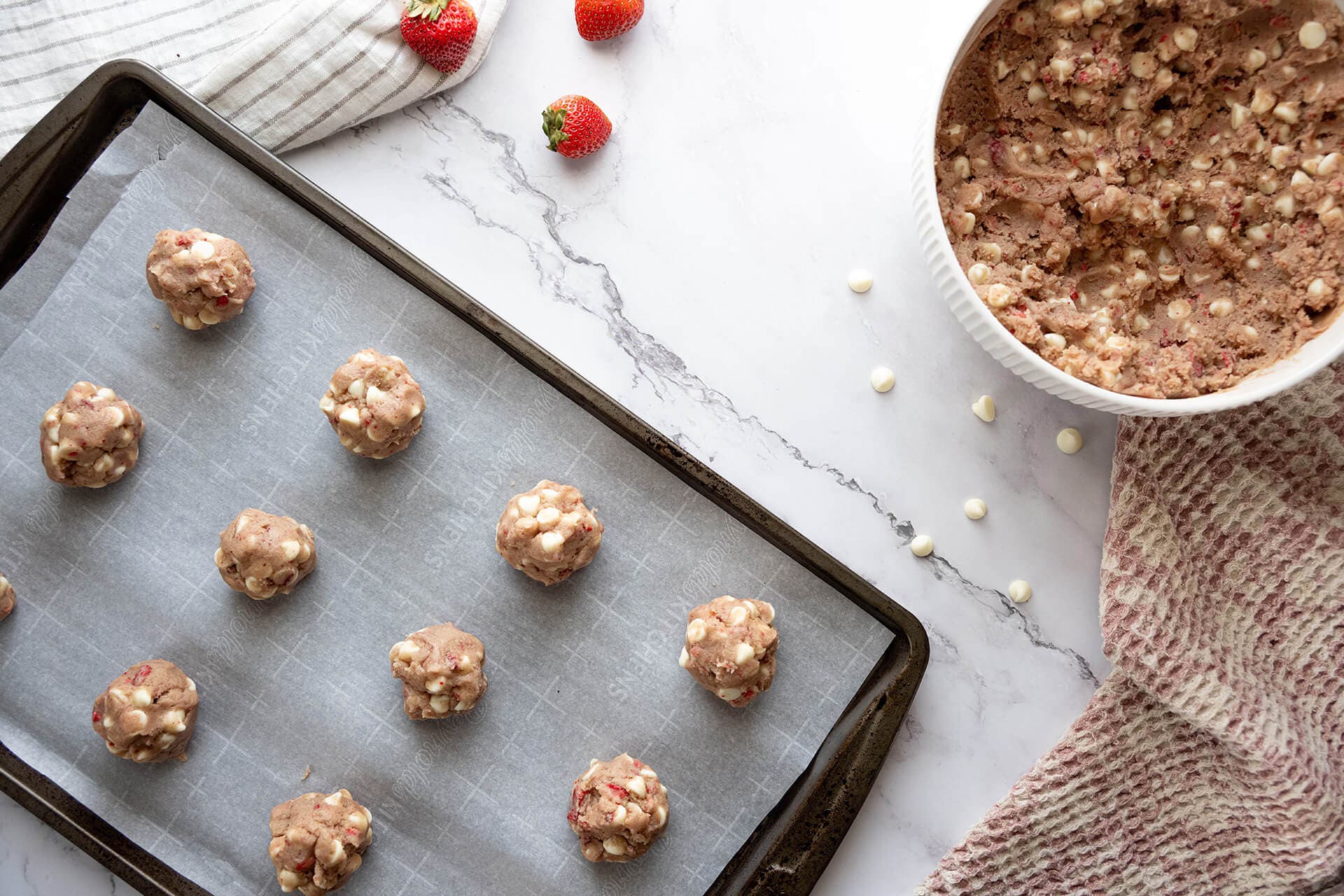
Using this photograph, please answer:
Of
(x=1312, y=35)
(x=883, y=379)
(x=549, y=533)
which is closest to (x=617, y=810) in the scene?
(x=549, y=533)

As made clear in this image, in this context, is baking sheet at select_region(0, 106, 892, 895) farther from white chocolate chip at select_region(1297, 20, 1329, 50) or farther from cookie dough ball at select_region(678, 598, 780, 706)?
white chocolate chip at select_region(1297, 20, 1329, 50)

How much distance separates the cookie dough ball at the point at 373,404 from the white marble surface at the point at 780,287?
0.25 metres

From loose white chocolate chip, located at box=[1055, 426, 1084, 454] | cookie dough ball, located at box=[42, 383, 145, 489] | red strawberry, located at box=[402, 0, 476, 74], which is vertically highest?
loose white chocolate chip, located at box=[1055, 426, 1084, 454]

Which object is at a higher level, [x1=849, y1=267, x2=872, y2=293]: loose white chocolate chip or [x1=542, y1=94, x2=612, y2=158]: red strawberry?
[x1=849, y1=267, x2=872, y2=293]: loose white chocolate chip

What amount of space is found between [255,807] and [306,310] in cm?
90

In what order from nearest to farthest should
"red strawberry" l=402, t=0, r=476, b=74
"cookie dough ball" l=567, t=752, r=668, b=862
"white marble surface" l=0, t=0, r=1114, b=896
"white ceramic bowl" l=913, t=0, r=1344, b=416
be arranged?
"white ceramic bowl" l=913, t=0, r=1344, b=416 < "cookie dough ball" l=567, t=752, r=668, b=862 < "red strawberry" l=402, t=0, r=476, b=74 < "white marble surface" l=0, t=0, r=1114, b=896

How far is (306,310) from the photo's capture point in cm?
170

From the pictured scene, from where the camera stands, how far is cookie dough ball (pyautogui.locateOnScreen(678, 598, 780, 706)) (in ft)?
5.15

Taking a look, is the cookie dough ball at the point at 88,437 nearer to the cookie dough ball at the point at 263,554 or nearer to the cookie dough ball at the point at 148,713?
the cookie dough ball at the point at 263,554

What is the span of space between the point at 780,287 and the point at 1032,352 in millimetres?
509

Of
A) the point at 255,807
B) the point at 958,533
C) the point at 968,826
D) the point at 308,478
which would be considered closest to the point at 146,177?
the point at 308,478

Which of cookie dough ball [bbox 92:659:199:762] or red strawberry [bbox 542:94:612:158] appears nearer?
cookie dough ball [bbox 92:659:199:762]

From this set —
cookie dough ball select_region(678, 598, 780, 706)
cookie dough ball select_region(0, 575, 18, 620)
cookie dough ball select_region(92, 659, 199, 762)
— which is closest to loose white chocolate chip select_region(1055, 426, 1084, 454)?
cookie dough ball select_region(678, 598, 780, 706)

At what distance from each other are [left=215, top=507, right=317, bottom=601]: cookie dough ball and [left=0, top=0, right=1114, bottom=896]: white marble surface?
56cm
